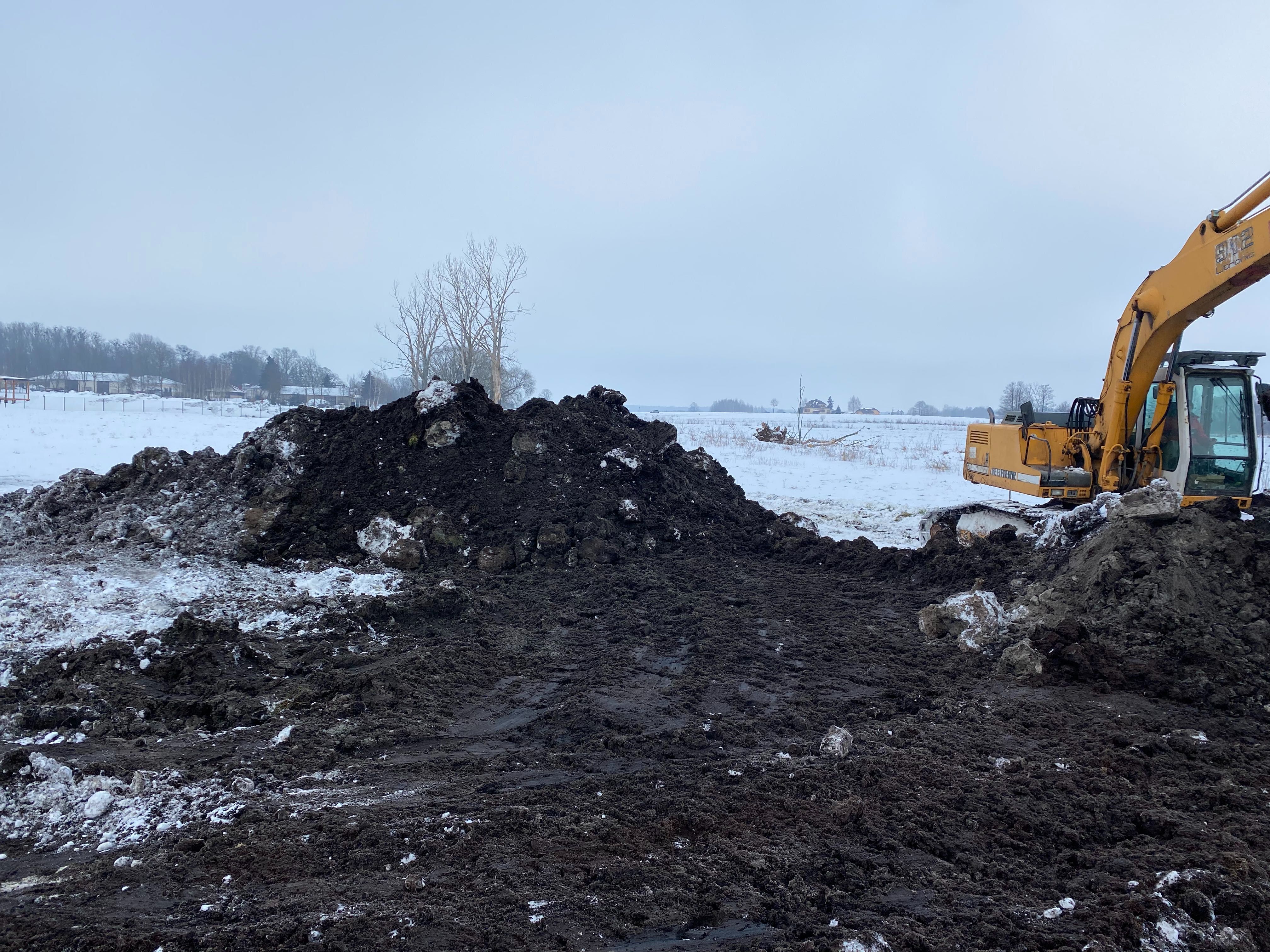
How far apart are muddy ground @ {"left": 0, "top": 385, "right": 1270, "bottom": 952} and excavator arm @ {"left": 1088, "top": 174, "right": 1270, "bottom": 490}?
1693 millimetres

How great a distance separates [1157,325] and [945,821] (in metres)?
6.83

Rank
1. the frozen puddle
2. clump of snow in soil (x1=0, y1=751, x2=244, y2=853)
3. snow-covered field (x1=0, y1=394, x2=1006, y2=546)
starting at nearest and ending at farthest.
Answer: clump of snow in soil (x1=0, y1=751, x2=244, y2=853) → the frozen puddle → snow-covered field (x1=0, y1=394, x2=1006, y2=546)

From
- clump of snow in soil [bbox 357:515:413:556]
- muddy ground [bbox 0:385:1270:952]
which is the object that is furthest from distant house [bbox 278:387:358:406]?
muddy ground [bbox 0:385:1270:952]

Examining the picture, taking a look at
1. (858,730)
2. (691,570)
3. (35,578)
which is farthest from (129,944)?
(691,570)

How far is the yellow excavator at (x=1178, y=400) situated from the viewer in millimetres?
7090

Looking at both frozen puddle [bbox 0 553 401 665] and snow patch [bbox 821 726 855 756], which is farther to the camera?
frozen puddle [bbox 0 553 401 665]

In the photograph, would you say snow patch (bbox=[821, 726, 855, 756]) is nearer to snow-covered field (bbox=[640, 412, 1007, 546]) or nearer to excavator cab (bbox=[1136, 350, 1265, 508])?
excavator cab (bbox=[1136, 350, 1265, 508])

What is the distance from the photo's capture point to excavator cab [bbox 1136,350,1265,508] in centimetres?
789

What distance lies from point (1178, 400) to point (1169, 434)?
1.39 feet

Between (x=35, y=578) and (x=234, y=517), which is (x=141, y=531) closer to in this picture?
(x=234, y=517)

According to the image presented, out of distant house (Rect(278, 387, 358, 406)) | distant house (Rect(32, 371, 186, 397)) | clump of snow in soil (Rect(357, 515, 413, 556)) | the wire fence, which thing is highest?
distant house (Rect(32, 371, 186, 397))

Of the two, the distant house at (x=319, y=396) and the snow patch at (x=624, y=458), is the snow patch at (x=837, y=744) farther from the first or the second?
the distant house at (x=319, y=396)

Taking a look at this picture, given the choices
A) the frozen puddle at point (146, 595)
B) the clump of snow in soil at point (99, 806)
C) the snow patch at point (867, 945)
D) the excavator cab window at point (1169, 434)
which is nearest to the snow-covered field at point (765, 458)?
the excavator cab window at point (1169, 434)

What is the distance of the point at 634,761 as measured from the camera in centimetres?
416
